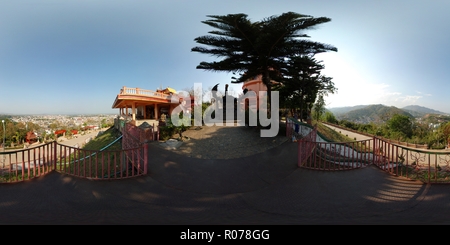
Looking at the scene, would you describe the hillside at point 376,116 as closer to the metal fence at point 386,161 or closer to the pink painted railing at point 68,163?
the metal fence at point 386,161

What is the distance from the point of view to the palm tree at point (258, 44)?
23.8 ft

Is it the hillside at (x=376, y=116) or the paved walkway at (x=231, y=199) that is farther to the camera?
the hillside at (x=376, y=116)

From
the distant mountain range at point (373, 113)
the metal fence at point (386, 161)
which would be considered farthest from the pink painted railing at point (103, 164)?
the distant mountain range at point (373, 113)

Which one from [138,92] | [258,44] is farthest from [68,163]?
[138,92]

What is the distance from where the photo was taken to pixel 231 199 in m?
3.67

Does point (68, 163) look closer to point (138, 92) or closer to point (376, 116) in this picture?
point (138, 92)

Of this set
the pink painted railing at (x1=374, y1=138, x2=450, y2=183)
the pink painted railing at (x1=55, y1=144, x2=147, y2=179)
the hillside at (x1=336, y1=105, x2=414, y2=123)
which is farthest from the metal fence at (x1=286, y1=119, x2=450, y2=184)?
the hillside at (x1=336, y1=105, x2=414, y2=123)

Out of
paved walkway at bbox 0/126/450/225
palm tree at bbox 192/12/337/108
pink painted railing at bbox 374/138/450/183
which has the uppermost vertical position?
palm tree at bbox 192/12/337/108

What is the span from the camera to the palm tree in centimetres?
726

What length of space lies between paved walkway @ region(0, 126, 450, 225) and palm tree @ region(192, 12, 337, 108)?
5408 millimetres

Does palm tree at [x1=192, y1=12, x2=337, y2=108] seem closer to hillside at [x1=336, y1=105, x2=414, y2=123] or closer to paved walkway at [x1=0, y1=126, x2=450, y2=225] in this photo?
paved walkway at [x1=0, y1=126, x2=450, y2=225]

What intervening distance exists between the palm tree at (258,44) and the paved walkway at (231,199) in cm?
541

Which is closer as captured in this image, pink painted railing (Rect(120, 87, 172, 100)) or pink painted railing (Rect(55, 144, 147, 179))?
pink painted railing (Rect(55, 144, 147, 179))

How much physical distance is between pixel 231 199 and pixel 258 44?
20.7ft
